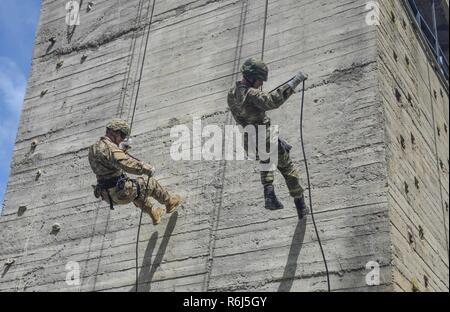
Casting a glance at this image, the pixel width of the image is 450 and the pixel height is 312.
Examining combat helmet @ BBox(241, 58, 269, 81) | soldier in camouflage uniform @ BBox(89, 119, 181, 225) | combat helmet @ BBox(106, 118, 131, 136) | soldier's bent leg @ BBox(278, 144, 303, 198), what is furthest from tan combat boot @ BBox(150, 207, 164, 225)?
combat helmet @ BBox(241, 58, 269, 81)

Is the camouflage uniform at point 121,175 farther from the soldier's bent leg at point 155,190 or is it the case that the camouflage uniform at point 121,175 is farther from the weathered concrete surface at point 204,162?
the weathered concrete surface at point 204,162

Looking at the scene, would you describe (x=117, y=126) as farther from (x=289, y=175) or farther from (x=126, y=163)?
(x=289, y=175)

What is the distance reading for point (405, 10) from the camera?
15.1 meters

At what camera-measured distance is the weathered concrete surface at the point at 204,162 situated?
11031 millimetres

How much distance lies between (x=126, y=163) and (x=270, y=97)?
257 centimetres

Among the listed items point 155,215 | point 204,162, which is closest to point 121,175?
point 155,215

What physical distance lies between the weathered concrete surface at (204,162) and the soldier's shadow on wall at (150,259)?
0.02 metres

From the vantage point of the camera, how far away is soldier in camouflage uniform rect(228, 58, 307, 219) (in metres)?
10.6

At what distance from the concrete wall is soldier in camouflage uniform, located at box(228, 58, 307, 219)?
4.92 ft

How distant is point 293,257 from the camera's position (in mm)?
10969

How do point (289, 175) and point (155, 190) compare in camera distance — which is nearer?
point (289, 175)

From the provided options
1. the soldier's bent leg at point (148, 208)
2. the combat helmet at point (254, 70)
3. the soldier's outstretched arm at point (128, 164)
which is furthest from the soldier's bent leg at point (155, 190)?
the combat helmet at point (254, 70)

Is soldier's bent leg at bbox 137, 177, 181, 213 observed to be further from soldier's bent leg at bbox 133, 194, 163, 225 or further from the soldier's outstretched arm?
the soldier's outstretched arm

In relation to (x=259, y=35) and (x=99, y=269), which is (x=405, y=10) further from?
(x=99, y=269)
